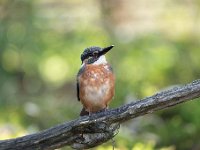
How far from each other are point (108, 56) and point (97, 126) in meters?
5.09

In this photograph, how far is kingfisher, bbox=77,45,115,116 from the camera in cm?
437

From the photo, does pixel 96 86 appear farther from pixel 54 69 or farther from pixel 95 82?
pixel 54 69

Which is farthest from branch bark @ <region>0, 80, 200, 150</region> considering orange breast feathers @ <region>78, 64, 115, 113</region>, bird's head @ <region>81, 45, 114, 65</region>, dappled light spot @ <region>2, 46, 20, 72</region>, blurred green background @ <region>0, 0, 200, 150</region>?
dappled light spot @ <region>2, 46, 20, 72</region>

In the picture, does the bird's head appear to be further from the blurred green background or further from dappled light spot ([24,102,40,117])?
dappled light spot ([24,102,40,117])

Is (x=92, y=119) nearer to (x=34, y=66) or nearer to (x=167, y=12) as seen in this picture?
(x=34, y=66)

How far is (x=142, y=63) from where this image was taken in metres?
8.10

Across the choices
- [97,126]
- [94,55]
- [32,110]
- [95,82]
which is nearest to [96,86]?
[95,82]

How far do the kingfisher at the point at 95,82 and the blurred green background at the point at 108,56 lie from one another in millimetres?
1072

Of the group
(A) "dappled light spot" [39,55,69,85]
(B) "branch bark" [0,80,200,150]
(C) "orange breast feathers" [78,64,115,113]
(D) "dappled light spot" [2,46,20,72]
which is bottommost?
(B) "branch bark" [0,80,200,150]

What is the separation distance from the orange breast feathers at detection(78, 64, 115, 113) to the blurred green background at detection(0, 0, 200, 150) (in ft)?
3.53

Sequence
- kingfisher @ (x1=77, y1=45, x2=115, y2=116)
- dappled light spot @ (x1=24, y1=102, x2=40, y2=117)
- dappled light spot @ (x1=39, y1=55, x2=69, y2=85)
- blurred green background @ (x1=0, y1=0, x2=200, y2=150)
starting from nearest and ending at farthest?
kingfisher @ (x1=77, y1=45, x2=115, y2=116) → blurred green background @ (x1=0, y1=0, x2=200, y2=150) → dappled light spot @ (x1=24, y1=102, x2=40, y2=117) → dappled light spot @ (x1=39, y1=55, x2=69, y2=85)

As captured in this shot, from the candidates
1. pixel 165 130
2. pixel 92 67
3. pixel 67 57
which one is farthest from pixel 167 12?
→ pixel 92 67

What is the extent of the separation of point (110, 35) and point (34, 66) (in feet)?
3.85

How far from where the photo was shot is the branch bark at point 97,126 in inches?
150
